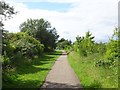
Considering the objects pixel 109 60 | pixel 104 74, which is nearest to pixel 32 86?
pixel 104 74

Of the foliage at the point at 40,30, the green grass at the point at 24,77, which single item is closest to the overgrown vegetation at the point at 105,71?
the green grass at the point at 24,77

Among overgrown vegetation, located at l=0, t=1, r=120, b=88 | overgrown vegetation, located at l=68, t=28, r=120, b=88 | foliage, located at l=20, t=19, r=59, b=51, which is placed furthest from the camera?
foliage, located at l=20, t=19, r=59, b=51

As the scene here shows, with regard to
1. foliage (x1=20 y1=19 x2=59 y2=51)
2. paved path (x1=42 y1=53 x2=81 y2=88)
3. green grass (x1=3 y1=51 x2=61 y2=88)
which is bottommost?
paved path (x1=42 y1=53 x2=81 y2=88)

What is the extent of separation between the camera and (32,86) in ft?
55.9

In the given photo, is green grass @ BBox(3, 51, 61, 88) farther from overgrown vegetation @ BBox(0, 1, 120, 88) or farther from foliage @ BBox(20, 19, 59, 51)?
foliage @ BBox(20, 19, 59, 51)

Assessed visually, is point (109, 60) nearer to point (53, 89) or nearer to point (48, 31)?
point (53, 89)

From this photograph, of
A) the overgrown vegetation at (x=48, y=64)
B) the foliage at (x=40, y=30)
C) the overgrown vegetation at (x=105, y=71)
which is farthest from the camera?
the foliage at (x=40, y=30)

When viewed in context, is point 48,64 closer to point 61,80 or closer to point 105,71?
point 61,80

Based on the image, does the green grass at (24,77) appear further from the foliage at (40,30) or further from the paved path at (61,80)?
the foliage at (40,30)

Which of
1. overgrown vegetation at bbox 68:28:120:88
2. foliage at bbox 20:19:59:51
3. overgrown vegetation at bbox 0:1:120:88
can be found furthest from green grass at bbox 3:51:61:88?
foliage at bbox 20:19:59:51

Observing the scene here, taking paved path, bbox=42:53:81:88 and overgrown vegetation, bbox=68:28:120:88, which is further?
paved path, bbox=42:53:81:88

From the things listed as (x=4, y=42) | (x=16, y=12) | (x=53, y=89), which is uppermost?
(x=16, y=12)

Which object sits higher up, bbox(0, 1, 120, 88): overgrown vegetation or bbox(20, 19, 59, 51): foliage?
bbox(20, 19, 59, 51): foliage

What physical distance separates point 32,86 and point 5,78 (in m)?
1.89
